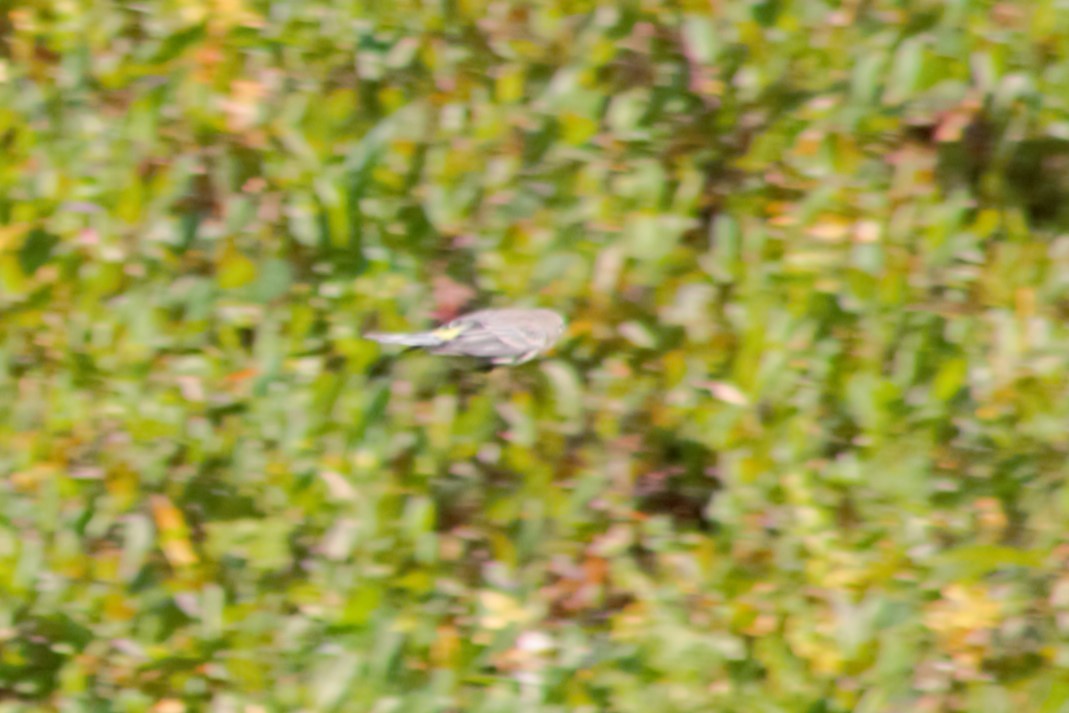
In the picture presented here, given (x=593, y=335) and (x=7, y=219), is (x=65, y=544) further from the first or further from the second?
(x=593, y=335)

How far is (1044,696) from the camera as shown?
347 centimetres

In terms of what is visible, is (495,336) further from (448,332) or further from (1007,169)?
(1007,169)

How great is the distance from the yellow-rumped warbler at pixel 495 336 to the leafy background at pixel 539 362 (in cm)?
10

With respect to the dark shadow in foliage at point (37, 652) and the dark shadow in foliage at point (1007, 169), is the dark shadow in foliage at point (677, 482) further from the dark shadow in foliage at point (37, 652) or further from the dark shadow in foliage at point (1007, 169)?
the dark shadow in foliage at point (37, 652)

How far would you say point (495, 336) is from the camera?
3.56 metres

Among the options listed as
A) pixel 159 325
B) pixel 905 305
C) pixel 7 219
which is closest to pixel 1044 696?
pixel 905 305

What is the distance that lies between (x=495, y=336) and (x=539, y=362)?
19cm

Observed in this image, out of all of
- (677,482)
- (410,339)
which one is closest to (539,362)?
(410,339)

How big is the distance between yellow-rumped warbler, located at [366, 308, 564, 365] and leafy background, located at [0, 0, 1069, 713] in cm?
10

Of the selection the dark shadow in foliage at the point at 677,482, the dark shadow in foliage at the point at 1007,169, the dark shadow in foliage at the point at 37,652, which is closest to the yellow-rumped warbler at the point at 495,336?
the dark shadow in foliage at the point at 677,482

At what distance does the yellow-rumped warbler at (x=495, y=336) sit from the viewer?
3557mm

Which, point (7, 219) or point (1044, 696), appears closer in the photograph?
point (1044, 696)

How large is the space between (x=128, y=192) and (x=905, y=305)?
1866 mm

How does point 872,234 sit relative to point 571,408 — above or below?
above
